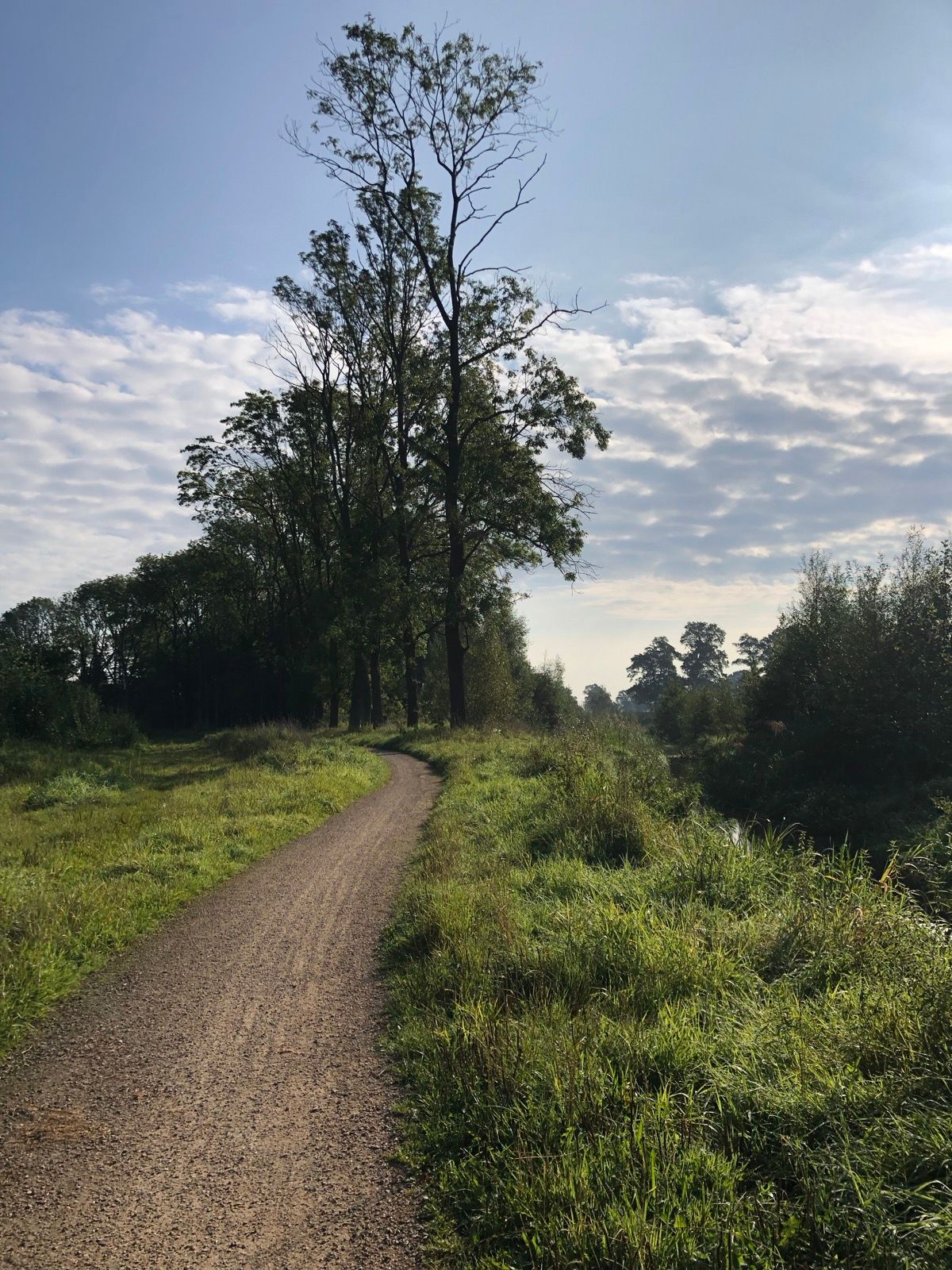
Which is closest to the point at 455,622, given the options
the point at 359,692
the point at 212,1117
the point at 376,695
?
the point at 359,692

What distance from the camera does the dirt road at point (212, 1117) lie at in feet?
10.3

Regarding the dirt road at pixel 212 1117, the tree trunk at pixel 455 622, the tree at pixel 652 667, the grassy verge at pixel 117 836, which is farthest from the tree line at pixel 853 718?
the tree at pixel 652 667

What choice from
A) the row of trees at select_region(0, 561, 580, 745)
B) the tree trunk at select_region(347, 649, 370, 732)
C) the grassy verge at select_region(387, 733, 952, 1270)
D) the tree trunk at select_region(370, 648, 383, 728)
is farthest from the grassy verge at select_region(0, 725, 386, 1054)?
the tree trunk at select_region(370, 648, 383, 728)

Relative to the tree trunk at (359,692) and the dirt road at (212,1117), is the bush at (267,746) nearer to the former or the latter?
the tree trunk at (359,692)

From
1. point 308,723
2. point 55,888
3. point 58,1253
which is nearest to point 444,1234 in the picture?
point 58,1253

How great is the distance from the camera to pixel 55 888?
7.49 meters

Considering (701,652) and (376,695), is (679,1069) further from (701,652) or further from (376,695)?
(701,652)

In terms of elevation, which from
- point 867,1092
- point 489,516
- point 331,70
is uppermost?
point 331,70

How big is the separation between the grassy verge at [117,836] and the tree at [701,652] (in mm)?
133828

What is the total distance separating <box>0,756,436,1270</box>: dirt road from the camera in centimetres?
315

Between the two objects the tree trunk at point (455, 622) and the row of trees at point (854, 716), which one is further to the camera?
the tree trunk at point (455, 622)

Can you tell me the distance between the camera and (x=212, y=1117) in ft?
13.1

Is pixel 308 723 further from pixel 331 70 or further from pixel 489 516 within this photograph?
pixel 331 70

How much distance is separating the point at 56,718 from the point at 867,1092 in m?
27.5
